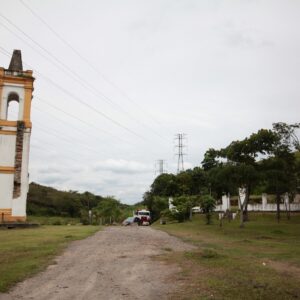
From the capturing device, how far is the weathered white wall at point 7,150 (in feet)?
99.8

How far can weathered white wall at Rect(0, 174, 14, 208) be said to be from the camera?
30.0 metres

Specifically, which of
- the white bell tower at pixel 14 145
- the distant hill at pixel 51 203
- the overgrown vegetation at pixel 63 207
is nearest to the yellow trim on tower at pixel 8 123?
the white bell tower at pixel 14 145

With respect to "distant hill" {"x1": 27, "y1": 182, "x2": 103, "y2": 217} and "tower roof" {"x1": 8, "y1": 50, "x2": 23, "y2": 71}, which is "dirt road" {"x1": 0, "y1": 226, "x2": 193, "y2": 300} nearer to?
"tower roof" {"x1": 8, "y1": 50, "x2": 23, "y2": 71}

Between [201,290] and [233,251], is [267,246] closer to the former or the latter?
[233,251]

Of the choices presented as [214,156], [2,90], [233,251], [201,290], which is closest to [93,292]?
[201,290]

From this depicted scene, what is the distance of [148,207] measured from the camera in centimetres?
6600

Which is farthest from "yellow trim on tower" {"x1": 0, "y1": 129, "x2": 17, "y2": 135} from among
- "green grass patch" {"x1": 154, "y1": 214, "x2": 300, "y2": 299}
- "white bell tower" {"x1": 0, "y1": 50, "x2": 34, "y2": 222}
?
"green grass patch" {"x1": 154, "y1": 214, "x2": 300, "y2": 299}

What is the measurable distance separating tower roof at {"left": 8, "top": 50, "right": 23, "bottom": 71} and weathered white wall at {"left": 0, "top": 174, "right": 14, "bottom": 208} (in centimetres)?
848

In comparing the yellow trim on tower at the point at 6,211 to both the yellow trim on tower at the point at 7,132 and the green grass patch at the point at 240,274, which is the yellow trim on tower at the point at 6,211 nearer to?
the yellow trim on tower at the point at 7,132

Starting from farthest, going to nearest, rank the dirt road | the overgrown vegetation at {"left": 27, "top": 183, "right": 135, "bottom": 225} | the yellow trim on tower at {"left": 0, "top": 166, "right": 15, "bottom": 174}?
1. the overgrown vegetation at {"left": 27, "top": 183, "right": 135, "bottom": 225}
2. the yellow trim on tower at {"left": 0, "top": 166, "right": 15, "bottom": 174}
3. the dirt road

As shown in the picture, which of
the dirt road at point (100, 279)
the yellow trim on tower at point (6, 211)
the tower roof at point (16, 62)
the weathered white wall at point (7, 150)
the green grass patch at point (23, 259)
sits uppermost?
the tower roof at point (16, 62)

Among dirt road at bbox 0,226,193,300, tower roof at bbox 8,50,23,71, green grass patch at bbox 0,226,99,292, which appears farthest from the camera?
tower roof at bbox 8,50,23,71

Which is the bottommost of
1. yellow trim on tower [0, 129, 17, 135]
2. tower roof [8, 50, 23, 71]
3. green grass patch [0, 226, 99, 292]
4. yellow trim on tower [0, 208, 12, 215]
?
green grass patch [0, 226, 99, 292]

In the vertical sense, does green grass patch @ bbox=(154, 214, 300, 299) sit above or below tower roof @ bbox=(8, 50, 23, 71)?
below
